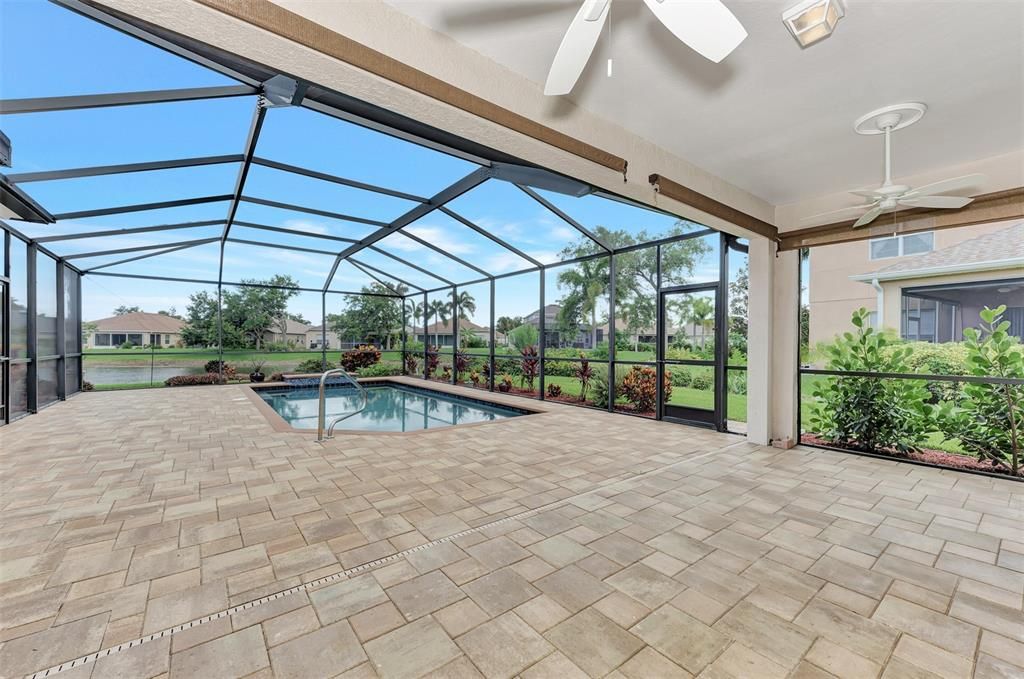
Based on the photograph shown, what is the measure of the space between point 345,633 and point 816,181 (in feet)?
17.9

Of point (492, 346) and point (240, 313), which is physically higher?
point (240, 313)

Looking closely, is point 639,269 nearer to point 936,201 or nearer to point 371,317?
point 936,201

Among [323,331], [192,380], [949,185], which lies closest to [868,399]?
[949,185]

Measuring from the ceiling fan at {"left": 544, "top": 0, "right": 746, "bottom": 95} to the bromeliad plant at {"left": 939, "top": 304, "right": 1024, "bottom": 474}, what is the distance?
4614 mm

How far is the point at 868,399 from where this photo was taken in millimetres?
4770

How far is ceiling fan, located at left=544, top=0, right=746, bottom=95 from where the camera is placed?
1572 millimetres

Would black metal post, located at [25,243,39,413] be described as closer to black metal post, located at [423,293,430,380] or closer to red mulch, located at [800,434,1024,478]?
black metal post, located at [423,293,430,380]

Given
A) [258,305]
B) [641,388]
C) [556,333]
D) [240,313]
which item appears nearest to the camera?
[641,388]

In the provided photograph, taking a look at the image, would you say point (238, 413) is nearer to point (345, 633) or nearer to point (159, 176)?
point (159, 176)

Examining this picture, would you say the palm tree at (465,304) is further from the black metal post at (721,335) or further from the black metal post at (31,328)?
the black metal post at (31,328)

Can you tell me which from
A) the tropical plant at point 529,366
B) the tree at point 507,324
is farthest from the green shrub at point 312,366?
the tropical plant at point 529,366

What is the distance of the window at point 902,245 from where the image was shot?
4508 millimetres

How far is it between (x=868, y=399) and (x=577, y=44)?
5.19m

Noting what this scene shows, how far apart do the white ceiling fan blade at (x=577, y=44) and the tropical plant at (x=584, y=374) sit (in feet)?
19.8
